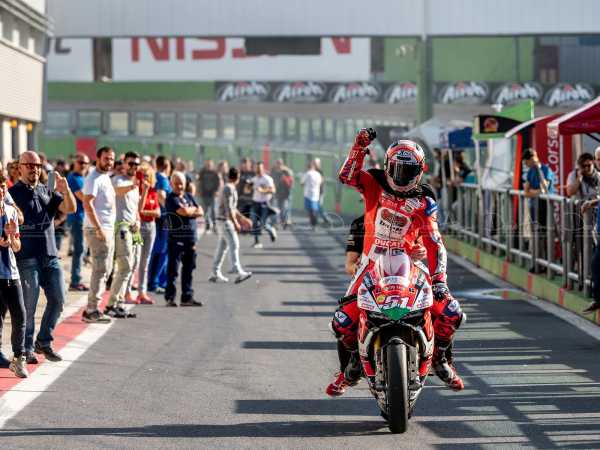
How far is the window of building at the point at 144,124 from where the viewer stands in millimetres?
62438

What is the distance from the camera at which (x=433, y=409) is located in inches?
391

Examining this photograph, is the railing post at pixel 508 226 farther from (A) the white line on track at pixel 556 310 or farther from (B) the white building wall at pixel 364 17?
(B) the white building wall at pixel 364 17

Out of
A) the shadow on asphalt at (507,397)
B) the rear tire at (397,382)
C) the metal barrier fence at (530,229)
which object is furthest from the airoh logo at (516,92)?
the rear tire at (397,382)

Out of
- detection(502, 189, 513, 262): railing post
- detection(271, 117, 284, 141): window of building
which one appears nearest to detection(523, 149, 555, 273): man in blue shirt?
detection(502, 189, 513, 262): railing post

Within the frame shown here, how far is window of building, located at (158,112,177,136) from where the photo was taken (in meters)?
62.2

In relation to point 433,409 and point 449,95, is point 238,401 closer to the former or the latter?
point 433,409

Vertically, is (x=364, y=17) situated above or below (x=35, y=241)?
above

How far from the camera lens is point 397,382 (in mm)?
8672

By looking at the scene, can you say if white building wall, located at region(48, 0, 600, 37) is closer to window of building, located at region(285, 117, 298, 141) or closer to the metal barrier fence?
window of building, located at region(285, 117, 298, 141)

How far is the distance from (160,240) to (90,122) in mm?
45332

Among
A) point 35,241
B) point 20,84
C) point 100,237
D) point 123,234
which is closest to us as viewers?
point 35,241

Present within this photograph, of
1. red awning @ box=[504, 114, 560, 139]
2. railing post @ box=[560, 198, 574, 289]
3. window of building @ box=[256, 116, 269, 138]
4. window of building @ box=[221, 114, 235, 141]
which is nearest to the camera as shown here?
railing post @ box=[560, 198, 574, 289]

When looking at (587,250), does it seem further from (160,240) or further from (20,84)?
(20,84)

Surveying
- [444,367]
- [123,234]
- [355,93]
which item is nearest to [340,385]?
[444,367]
